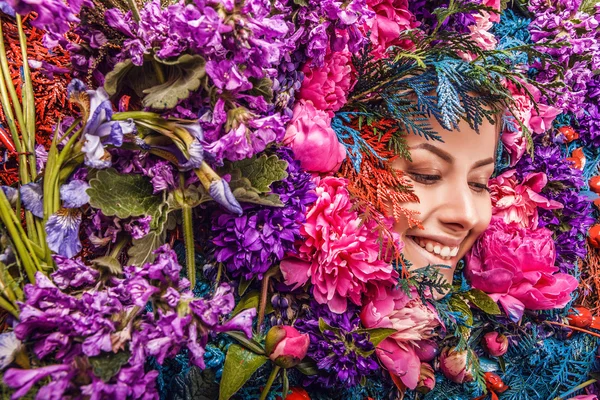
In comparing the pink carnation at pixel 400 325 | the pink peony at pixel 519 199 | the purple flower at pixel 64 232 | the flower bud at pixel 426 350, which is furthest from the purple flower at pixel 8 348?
→ the pink peony at pixel 519 199

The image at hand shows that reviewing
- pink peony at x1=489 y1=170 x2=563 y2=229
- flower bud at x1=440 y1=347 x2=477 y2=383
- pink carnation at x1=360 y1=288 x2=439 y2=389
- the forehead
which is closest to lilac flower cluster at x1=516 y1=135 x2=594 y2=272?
pink peony at x1=489 y1=170 x2=563 y2=229

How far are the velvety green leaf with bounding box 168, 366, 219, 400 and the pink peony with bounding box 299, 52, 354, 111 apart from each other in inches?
16.6

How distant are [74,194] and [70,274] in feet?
0.33

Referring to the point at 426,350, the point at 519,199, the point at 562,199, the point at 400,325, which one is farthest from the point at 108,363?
the point at 562,199

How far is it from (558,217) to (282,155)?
2.32 ft

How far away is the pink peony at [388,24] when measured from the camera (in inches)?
34.4

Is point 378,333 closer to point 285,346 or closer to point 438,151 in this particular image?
point 285,346

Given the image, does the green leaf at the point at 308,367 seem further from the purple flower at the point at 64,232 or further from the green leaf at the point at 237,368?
the purple flower at the point at 64,232

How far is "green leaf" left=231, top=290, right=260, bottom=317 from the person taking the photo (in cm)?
74

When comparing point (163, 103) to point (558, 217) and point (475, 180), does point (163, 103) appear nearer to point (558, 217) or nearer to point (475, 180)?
point (475, 180)

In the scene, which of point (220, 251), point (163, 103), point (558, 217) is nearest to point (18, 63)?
point (163, 103)

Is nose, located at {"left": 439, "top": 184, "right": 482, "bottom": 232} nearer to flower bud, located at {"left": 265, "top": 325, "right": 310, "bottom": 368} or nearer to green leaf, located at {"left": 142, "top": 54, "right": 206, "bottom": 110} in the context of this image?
flower bud, located at {"left": 265, "top": 325, "right": 310, "bottom": 368}

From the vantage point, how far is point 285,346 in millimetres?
674

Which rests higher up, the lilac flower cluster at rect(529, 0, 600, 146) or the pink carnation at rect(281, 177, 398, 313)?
the lilac flower cluster at rect(529, 0, 600, 146)
